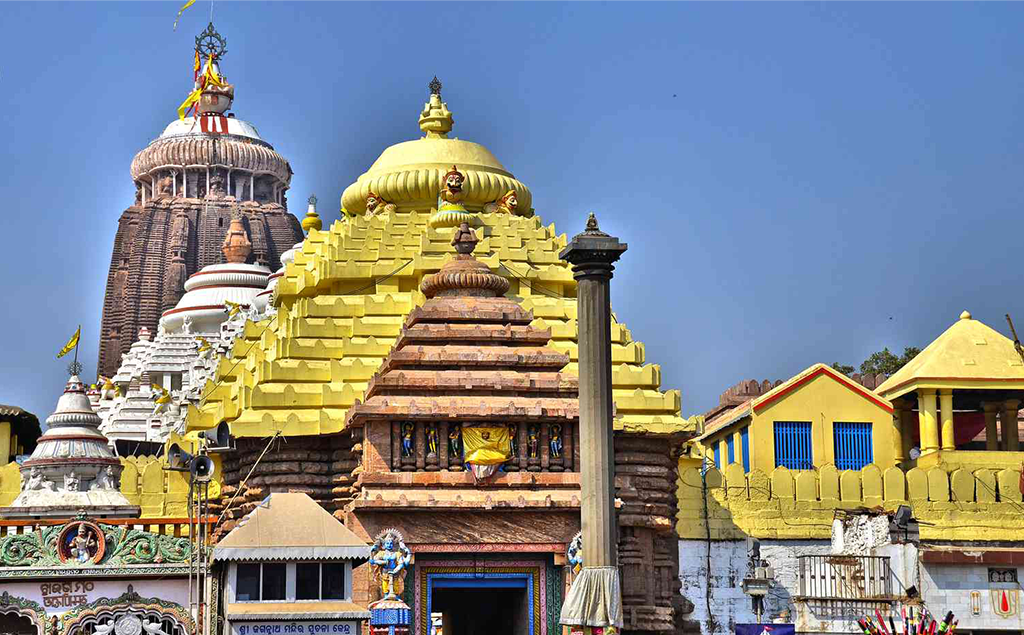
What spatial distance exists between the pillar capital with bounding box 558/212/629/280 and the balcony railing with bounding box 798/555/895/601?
1049 cm

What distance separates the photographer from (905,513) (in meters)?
40.9

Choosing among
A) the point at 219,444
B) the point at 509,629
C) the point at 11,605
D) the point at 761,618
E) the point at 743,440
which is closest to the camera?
the point at 11,605

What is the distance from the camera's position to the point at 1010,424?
164ft

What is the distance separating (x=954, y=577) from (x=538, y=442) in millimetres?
10925

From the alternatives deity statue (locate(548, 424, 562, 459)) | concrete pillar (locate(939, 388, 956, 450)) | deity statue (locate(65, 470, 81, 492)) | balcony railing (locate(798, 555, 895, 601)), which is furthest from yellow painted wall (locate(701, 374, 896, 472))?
deity statue (locate(65, 470, 81, 492))

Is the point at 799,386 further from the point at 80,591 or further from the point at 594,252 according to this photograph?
the point at 80,591

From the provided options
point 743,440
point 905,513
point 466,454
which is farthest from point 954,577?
point 466,454

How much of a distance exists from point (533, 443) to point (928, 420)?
1603 centimetres

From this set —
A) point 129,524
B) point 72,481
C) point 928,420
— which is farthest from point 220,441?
point 928,420

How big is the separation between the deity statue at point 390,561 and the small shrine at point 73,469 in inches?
230

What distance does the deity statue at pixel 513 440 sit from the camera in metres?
36.2

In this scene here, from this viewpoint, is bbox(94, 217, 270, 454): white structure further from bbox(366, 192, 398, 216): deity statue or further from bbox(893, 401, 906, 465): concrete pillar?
bbox(893, 401, 906, 465): concrete pillar

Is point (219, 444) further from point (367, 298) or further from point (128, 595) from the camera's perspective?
point (367, 298)

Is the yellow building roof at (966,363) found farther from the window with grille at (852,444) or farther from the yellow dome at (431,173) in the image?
the yellow dome at (431,173)
